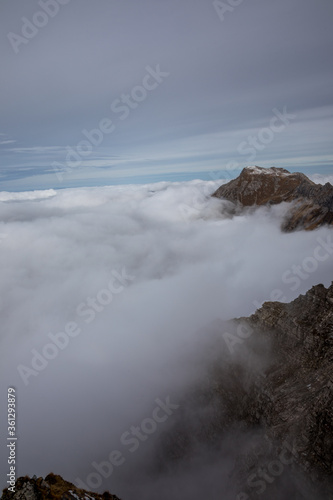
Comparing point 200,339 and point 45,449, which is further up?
point 200,339

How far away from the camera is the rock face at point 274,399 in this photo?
35.6 meters

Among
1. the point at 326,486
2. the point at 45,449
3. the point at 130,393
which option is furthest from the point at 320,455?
the point at 45,449

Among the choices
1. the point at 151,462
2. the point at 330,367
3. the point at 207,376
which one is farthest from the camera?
the point at 151,462

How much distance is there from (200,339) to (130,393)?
302 feet

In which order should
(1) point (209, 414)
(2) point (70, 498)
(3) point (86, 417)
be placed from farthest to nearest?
(3) point (86, 417) → (1) point (209, 414) → (2) point (70, 498)

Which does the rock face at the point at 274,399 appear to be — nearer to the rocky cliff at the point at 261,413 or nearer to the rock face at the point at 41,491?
the rocky cliff at the point at 261,413

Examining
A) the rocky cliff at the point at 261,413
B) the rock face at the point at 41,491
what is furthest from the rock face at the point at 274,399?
the rock face at the point at 41,491

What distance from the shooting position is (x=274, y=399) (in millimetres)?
49406

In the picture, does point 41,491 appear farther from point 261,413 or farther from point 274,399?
point 261,413

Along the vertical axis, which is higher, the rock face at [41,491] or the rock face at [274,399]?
the rock face at [41,491]

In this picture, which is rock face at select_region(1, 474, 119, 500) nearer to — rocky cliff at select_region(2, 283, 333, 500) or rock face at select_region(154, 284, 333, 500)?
rocky cliff at select_region(2, 283, 333, 500)

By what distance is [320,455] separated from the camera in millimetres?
34375

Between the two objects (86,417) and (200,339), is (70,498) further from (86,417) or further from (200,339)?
(86,417)

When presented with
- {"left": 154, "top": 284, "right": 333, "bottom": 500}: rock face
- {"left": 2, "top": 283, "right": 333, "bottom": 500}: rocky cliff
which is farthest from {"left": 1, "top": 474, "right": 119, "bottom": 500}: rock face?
{"left": 154, "top": 284, "right": 333, "bottom": 500}: rock face
